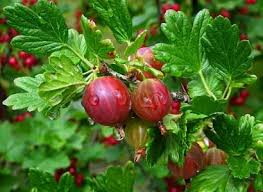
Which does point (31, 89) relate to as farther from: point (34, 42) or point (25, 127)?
point (25, 127)

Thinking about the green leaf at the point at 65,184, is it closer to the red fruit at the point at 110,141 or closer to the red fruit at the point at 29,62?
the red fruit at the point at 110,141

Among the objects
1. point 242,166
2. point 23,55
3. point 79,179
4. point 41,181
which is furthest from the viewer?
point 23,55

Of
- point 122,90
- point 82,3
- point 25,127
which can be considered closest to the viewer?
point 122,90

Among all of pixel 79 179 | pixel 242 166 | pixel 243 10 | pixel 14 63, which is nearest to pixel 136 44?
pixel 242 166

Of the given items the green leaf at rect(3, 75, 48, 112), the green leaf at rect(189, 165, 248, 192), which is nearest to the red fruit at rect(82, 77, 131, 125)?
the green leaf at rect(3, 75, 48, 112)

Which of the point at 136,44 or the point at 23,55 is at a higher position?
the point at 136,44

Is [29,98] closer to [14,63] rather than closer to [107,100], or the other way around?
[107,100]

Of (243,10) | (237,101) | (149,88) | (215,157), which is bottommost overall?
(237,101)

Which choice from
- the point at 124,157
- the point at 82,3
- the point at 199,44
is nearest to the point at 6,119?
the point at 124,157
